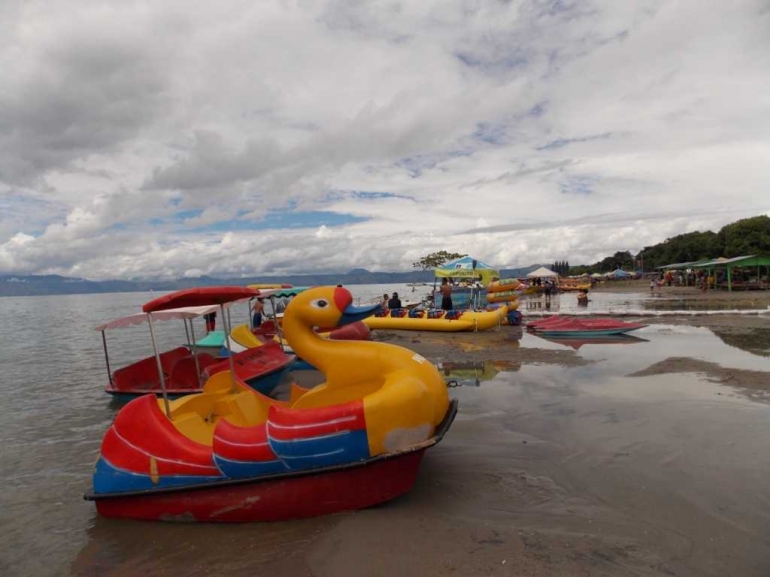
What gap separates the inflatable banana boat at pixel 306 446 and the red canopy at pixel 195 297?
97 centimetres

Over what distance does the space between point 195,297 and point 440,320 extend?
606 inches

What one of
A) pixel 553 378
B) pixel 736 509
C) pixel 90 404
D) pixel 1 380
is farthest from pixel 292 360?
pixel 1 380

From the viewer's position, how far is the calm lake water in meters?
4.79

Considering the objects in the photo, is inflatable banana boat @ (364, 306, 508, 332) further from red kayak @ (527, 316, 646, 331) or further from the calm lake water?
the calm lake water

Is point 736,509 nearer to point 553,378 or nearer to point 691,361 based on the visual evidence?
point 553,378

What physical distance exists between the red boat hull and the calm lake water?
133 mm

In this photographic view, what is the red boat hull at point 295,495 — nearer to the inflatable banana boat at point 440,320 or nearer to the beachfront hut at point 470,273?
the inflatable banana boat at point 440,320

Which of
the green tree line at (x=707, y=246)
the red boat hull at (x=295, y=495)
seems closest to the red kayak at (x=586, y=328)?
the red boat hull at (x=295, y=495)

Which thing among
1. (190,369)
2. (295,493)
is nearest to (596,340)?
(190,369)

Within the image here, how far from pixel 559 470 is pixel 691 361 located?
8.21 meters

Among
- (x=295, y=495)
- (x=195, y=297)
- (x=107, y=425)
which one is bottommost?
(x=107, y=425)

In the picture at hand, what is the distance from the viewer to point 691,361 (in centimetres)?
1204

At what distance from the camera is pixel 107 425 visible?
992 cm

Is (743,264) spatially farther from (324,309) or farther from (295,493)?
(295,493)
